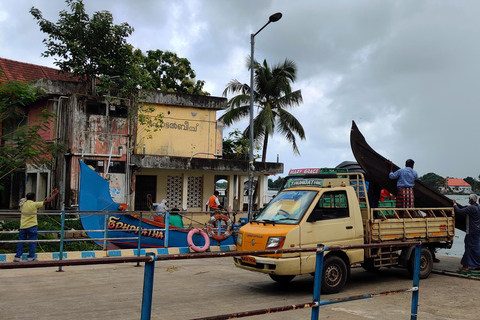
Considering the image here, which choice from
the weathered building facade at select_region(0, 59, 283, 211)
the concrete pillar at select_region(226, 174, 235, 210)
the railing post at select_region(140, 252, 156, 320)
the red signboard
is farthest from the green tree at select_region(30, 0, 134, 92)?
the railing post at select_region(140, 252, 156, 320)

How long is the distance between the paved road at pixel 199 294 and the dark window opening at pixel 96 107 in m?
11.6

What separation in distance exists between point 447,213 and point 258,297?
6047mm

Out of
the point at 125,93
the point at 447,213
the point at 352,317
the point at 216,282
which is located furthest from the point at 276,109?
the point at 352,317

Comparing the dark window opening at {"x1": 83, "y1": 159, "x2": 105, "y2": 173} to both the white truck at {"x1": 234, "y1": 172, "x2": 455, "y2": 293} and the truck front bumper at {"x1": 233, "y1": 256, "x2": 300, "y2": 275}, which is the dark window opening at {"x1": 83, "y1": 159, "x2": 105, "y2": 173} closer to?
the white truck at {"x1": 234, "y1": 172, "x2": 455, "y2": 293}

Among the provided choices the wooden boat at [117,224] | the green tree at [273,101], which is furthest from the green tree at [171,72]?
the wooden boat at [117,224]

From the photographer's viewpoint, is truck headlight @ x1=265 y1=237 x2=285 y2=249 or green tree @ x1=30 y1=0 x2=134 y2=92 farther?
green tree @ x1=30 y1=0 x2=134 y2=92

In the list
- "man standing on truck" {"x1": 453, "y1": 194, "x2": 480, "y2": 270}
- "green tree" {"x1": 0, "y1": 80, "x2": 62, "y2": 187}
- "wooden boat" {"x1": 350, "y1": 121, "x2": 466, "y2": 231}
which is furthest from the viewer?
"green tree" {"x1": 0, "y1": 80, "x2": 62, "y2": 187}

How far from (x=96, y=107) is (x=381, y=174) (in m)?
14.8

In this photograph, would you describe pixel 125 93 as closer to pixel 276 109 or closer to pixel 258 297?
pixel 276 109

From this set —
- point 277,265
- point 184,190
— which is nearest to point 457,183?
point 184,190

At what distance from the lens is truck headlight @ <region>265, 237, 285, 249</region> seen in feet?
28.0

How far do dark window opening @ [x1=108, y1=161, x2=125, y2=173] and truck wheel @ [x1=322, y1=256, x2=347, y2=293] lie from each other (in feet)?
50.6

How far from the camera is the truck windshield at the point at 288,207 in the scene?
9172mm

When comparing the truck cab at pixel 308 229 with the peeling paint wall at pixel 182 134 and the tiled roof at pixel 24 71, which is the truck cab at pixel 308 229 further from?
the tiled roof at pixel 24 71
